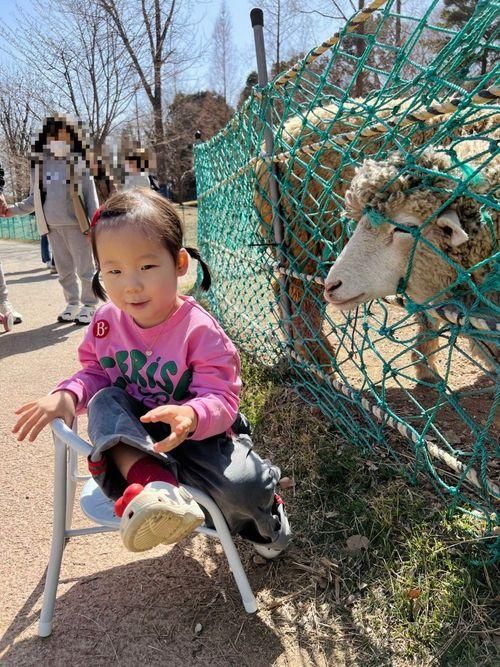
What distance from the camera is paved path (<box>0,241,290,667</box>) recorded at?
1.67 metres

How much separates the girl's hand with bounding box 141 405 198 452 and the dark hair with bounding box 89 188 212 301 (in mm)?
528

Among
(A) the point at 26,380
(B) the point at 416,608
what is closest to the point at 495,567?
(B) the point at 416,608

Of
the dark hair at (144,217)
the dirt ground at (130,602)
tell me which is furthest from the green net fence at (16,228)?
the dark hair at (144,217)

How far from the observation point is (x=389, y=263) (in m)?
1.74

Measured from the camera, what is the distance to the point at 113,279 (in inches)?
66.2

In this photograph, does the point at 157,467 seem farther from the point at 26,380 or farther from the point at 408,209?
the point at 26,380

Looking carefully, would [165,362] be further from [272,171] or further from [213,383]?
[272,171]

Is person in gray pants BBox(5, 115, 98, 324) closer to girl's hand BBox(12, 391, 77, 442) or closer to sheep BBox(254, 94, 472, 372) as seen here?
sheep BBox(254, 94, 472, 372)

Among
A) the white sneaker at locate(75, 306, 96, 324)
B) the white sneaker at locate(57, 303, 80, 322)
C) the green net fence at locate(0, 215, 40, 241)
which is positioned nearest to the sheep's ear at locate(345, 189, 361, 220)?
the white sneaker at locate(75, 306, 96, 324)

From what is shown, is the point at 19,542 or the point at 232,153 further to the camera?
the point at 232,153

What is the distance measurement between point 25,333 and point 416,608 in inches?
184

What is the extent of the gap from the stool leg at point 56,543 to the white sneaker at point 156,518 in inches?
17.0

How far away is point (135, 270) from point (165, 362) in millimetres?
314

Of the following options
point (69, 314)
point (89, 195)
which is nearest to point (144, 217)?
point (89, 195)
